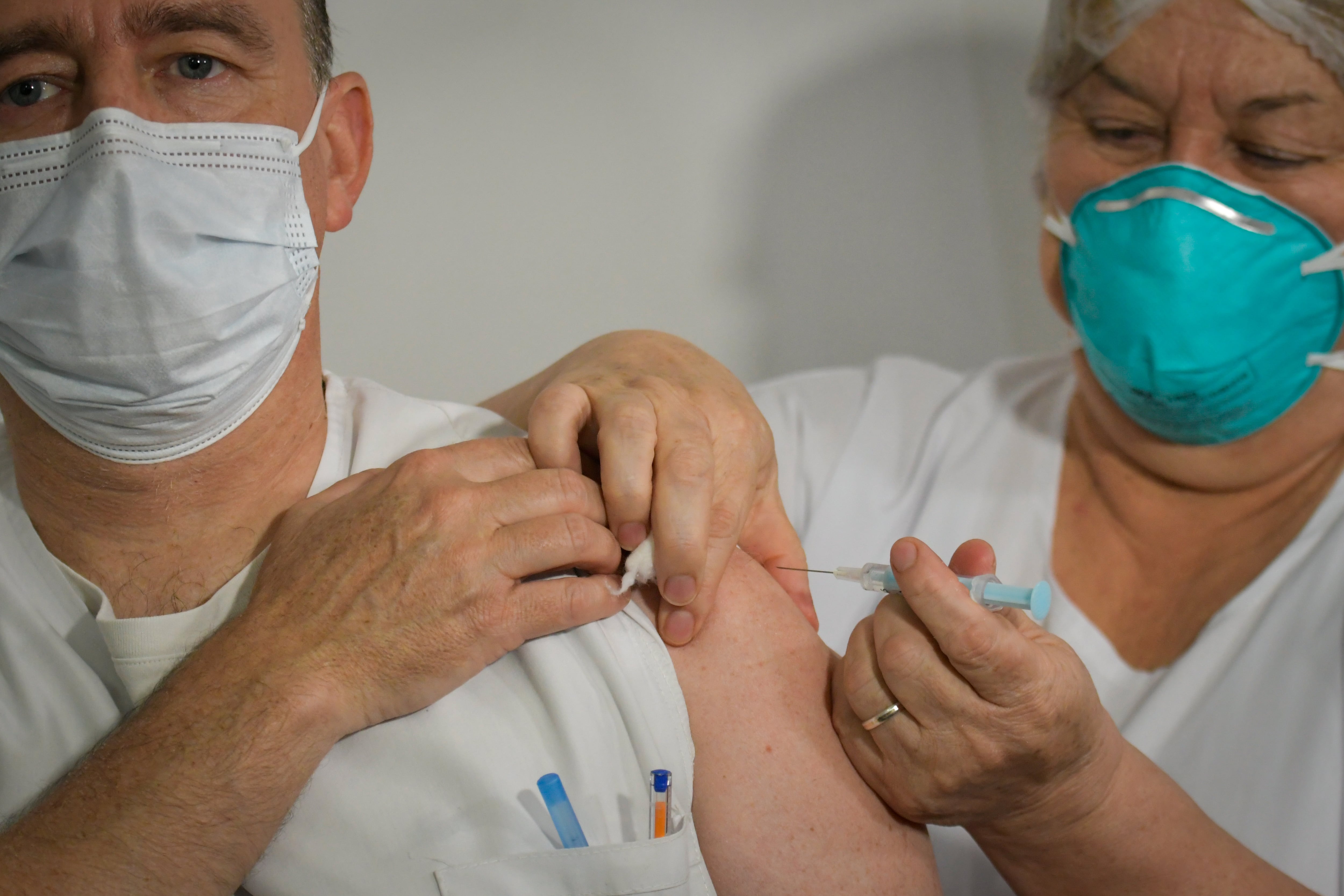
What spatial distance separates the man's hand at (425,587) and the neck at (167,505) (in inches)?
5.5

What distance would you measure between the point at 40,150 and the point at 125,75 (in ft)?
0.38

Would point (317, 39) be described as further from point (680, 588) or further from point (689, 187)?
point (689, 187)

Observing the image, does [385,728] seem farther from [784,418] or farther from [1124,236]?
[1124,236]

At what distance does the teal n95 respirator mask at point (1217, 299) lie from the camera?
4.95 ft

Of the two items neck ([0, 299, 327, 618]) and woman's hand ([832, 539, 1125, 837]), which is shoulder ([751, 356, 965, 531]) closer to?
woman's hand ([832, 539, 1125, 837])

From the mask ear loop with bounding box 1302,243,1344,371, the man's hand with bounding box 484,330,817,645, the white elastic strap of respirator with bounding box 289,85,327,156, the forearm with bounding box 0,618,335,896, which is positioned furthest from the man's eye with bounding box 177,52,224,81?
the mask ear loop with bounding box 1302,243,1344,371

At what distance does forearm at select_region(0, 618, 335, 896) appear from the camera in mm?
999

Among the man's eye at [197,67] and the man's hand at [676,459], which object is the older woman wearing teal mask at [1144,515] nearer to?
the man's hand at [676,459]

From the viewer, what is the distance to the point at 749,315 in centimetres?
271

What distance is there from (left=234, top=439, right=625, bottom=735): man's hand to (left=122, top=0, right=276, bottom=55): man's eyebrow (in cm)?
51

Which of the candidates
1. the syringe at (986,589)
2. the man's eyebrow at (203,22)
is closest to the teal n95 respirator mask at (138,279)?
the man's eyebrow at (203,22)

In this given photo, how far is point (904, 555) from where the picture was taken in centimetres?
108

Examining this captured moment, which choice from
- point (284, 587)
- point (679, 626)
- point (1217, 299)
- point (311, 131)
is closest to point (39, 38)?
point (311, 131)

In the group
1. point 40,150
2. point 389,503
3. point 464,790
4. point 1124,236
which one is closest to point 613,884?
point 464,790
